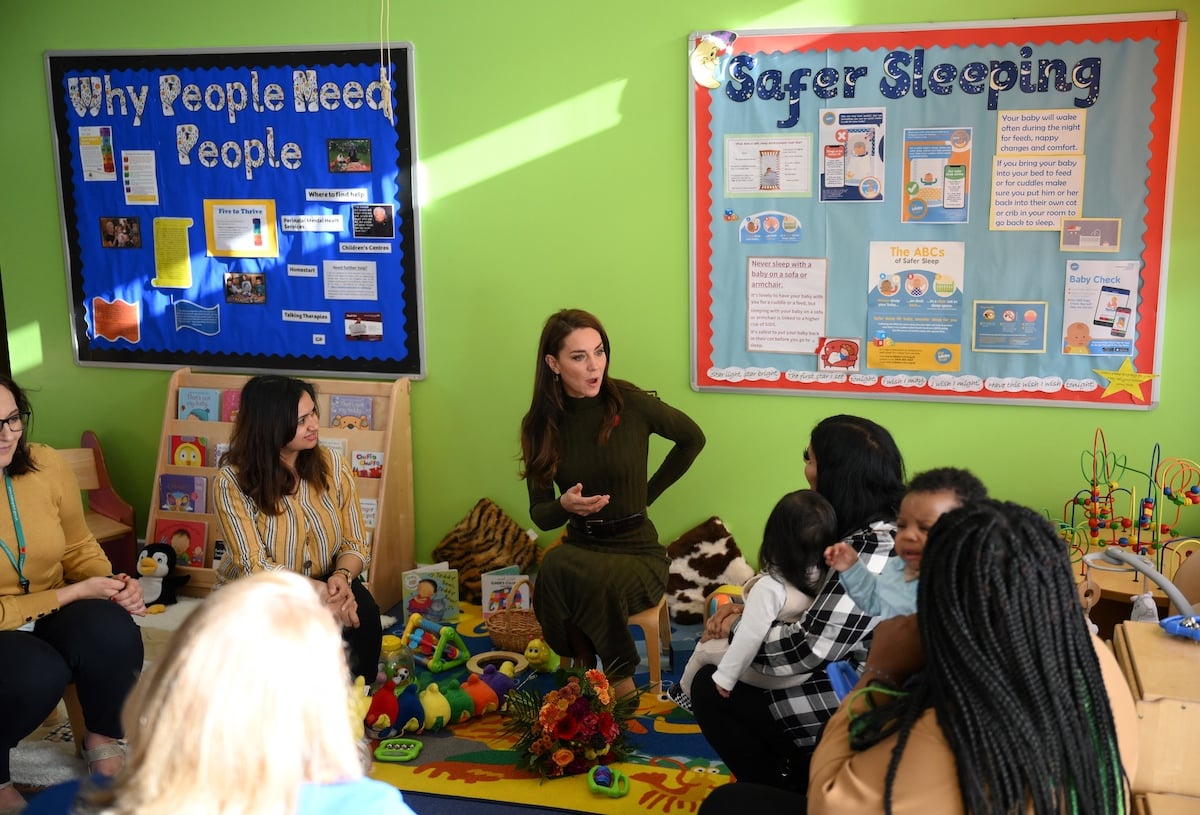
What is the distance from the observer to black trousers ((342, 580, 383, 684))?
3.14 meters

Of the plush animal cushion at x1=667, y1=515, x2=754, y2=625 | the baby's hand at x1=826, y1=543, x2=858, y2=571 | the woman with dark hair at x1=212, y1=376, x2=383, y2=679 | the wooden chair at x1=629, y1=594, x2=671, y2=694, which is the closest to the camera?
the baby's hand at x1=826, y1=543, x2=858, y2=571

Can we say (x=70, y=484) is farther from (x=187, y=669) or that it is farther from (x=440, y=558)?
(x=187, y=669)

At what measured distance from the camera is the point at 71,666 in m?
2.80

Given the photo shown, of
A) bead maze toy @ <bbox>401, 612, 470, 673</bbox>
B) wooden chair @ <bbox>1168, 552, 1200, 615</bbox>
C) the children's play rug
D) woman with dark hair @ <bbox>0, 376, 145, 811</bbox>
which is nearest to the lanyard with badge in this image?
woman with dark hair @ <bbox>0, 376, 145, 811</bbox>

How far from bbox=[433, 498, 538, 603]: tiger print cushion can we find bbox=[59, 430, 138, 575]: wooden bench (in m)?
1.35

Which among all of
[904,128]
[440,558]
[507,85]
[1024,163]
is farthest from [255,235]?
[1024,163]

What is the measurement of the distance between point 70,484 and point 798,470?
2.29m

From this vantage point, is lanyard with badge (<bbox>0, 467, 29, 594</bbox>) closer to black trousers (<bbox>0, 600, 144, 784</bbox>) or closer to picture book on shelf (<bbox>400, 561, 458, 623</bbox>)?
black trousers (<bbox>0, 600, 144, 784</bbox>)

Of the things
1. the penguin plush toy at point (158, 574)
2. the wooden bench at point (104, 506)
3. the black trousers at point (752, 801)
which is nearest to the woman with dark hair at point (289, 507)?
the penguin plush toy at point (158, 574)

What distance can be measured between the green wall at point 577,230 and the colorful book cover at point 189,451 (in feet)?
2.79

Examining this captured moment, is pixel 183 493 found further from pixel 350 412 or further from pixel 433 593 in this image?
pixel 433 593

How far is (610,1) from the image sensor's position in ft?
12.1

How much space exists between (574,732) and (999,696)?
1.63 meters

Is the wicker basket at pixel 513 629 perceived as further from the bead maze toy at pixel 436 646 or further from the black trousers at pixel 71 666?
the black trousers at pixel 71 666
